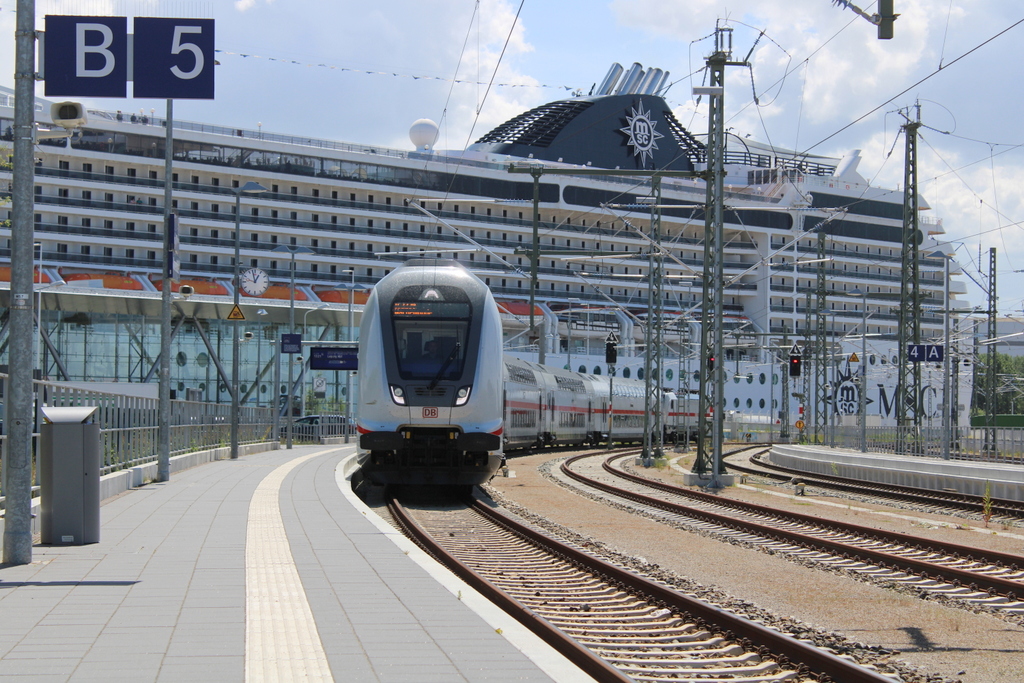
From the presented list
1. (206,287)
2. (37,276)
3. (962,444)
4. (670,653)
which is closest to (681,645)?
(670,653)

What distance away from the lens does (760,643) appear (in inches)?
276

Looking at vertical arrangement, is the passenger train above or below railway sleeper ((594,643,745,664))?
above

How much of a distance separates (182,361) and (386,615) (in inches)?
2082

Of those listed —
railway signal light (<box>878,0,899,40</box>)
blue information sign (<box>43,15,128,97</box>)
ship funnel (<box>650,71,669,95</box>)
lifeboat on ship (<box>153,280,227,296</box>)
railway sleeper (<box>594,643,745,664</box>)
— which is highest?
ship funnel (<box>650,71,669,95</box>)

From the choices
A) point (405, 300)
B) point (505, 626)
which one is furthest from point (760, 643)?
point (405, 300)

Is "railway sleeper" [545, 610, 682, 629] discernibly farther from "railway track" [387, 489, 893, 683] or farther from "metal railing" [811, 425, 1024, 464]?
"metal railing" [811, 425, 1024, 464]

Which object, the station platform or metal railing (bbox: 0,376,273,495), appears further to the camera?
metal railing (bbox: 0,376,273,495)

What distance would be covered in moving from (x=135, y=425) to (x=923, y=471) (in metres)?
16.8

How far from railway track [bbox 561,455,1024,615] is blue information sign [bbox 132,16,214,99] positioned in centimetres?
802

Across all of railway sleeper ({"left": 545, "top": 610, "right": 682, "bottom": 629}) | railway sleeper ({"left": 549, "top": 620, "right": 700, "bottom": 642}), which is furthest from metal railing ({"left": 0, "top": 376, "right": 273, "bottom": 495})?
railway sleeper ({"left": 549, "top": 620, "right": 700, "bottom": 642})

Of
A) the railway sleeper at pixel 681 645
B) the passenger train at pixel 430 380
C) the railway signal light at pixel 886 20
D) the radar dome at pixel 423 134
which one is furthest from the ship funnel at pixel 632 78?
the railway sleeper at pixel 681 645

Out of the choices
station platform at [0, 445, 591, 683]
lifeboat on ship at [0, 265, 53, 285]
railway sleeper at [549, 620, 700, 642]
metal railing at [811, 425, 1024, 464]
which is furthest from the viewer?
lifeboat on ship at [0, 265, 53, 285]

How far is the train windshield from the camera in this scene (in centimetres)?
1775

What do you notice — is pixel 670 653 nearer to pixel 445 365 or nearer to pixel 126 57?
pixel 126 57
